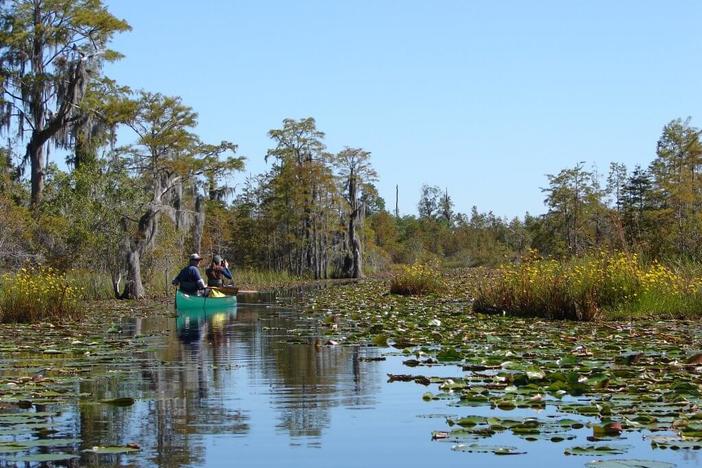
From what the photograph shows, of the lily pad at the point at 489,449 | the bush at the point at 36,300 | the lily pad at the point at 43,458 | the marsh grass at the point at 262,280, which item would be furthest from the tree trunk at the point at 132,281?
the lily pad at the point at 489,449

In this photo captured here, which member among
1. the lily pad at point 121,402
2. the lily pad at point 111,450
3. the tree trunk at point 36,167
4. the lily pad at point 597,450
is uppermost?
the tree trunk at point 36,167

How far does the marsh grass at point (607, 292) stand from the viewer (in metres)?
17.7

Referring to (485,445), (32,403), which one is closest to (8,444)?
(32,403)

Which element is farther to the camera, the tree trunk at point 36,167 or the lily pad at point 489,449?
the tree trunk at point 36,167

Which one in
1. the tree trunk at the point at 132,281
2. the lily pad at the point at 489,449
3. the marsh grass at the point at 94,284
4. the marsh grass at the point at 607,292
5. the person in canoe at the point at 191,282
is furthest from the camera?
the marsh grass at the point at 94,284

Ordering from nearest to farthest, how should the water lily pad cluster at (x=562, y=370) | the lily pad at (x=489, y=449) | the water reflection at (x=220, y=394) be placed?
the lily pad at (x=489, y=449) < the water lily pad cluster at (x=562, y=370) < the water reflection at (x=220, y=394)

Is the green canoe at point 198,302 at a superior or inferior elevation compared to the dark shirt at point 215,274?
inferior

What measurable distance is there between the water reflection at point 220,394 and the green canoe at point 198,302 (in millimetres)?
7487

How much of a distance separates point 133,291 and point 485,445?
84.9 ft

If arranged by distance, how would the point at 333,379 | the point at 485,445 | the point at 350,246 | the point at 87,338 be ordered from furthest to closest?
1. the point at 350,246
2. the point at 87,338
3. the point at 333,379
4. the point at 485,445

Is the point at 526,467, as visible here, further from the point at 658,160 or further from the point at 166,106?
the point at 658,160

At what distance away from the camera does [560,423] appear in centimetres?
736

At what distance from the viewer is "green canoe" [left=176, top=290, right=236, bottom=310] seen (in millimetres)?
23969

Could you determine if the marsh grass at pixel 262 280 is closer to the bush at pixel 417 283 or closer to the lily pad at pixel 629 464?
the bush at pixel 417 283
